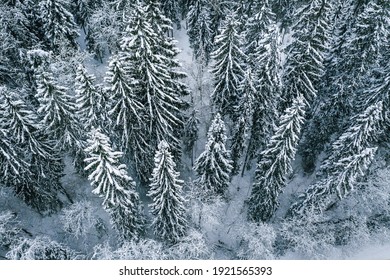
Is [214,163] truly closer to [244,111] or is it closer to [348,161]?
[244,111]

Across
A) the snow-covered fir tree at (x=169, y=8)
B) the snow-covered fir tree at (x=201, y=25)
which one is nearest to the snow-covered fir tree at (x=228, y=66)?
the snow-covered fir tree at (x=201, y=25)

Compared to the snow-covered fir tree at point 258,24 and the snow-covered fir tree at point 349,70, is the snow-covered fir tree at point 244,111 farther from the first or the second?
the snow-covered fir tree at point 349,70

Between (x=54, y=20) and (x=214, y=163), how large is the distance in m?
27.1

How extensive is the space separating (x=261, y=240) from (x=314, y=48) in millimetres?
19058

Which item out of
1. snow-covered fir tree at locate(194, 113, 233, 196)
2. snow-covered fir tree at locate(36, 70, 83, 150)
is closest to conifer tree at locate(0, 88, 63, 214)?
snow-covered fir tree at locate(36, 70, 83, 150)

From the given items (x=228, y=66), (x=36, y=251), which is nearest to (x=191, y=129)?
(x=228, y=66)

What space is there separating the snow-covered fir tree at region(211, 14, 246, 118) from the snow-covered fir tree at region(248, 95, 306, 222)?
7.06 metres

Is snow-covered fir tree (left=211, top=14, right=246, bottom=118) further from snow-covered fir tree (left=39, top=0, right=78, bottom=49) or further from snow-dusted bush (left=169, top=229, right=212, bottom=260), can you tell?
snow-covered fir tree (left=39, top=0, right=78, bottom=49)

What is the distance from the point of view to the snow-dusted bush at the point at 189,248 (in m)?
26.3

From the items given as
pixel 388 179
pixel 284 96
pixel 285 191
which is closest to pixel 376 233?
pixel 388 179

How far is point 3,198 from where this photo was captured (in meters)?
35.5

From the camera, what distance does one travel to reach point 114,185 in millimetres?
22234

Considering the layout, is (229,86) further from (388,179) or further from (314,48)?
(388,179)

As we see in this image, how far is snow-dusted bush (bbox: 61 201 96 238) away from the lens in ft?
99.9
